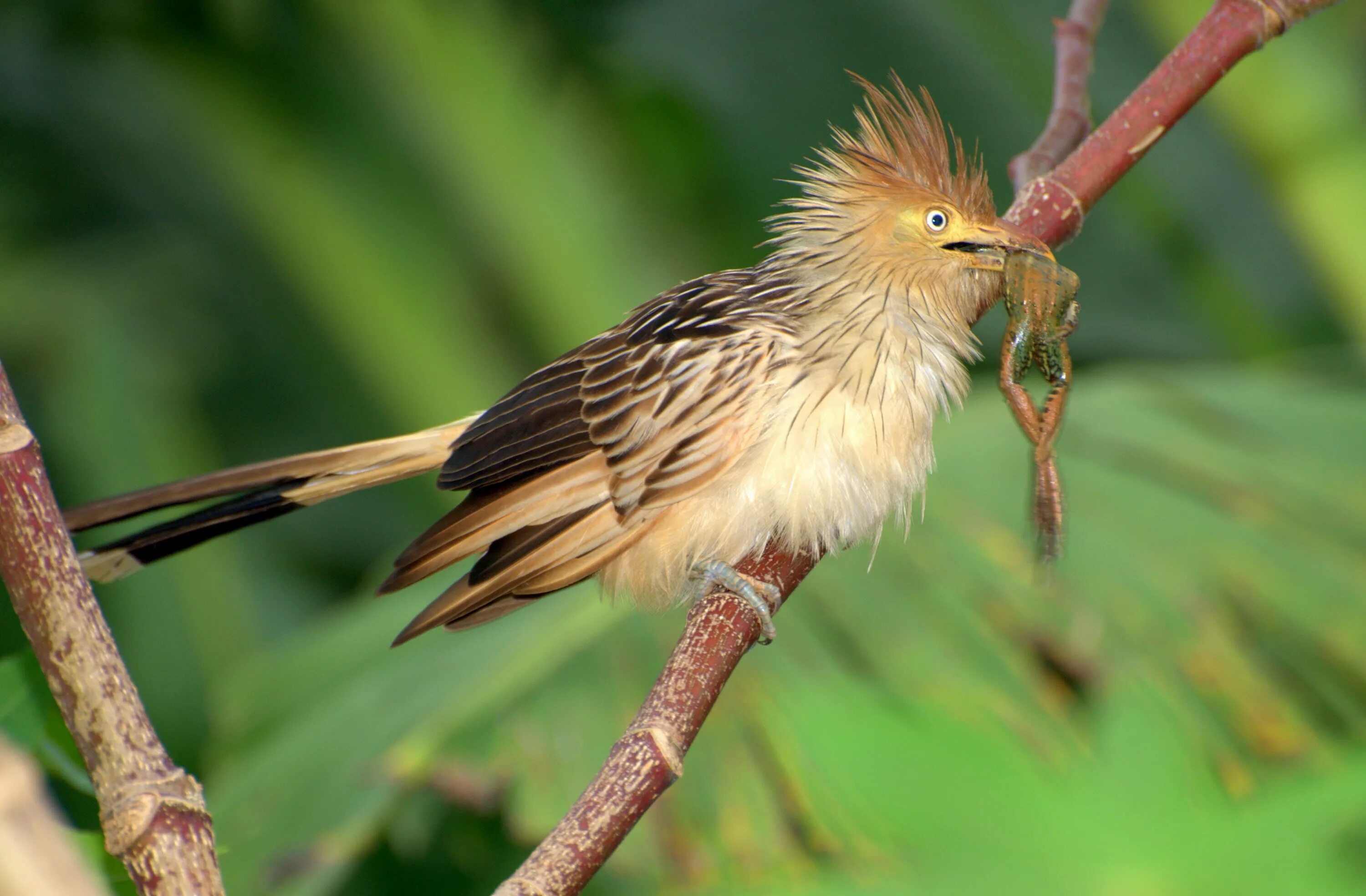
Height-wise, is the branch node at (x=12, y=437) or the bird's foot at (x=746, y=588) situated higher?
the branch node at (x=12, y=437)

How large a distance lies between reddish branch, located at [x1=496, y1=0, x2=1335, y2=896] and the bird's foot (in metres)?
0.03

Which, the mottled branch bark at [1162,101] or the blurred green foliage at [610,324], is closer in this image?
the mottled branch bark at [1162,101]

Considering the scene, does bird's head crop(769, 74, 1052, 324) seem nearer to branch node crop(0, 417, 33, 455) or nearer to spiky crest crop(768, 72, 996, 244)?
spiky crest crop(768, 72, 996, 244)

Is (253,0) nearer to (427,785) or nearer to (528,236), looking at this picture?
(528,236)

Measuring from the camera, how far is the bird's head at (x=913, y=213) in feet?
5.69

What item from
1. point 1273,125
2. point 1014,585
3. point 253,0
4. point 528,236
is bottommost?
point 1014,585

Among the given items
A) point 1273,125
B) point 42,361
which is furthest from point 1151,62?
point 42,361

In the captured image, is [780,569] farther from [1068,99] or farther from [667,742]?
[1068,99]

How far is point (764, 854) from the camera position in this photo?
2.05 meters

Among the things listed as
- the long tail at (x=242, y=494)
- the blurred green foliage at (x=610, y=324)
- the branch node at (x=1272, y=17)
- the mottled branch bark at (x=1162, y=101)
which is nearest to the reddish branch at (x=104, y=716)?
the blurred green foliage at (x=610, y=324)

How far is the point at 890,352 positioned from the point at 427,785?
1.08m

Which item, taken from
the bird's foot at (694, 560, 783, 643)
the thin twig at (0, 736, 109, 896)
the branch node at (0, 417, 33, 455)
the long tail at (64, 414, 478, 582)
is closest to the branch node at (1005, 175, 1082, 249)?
the bird's foot at (694, 560, 783, 643)

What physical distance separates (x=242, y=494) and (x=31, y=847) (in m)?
1.31

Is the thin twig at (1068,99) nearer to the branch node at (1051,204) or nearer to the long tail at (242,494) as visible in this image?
the branch node at (1051,204)
